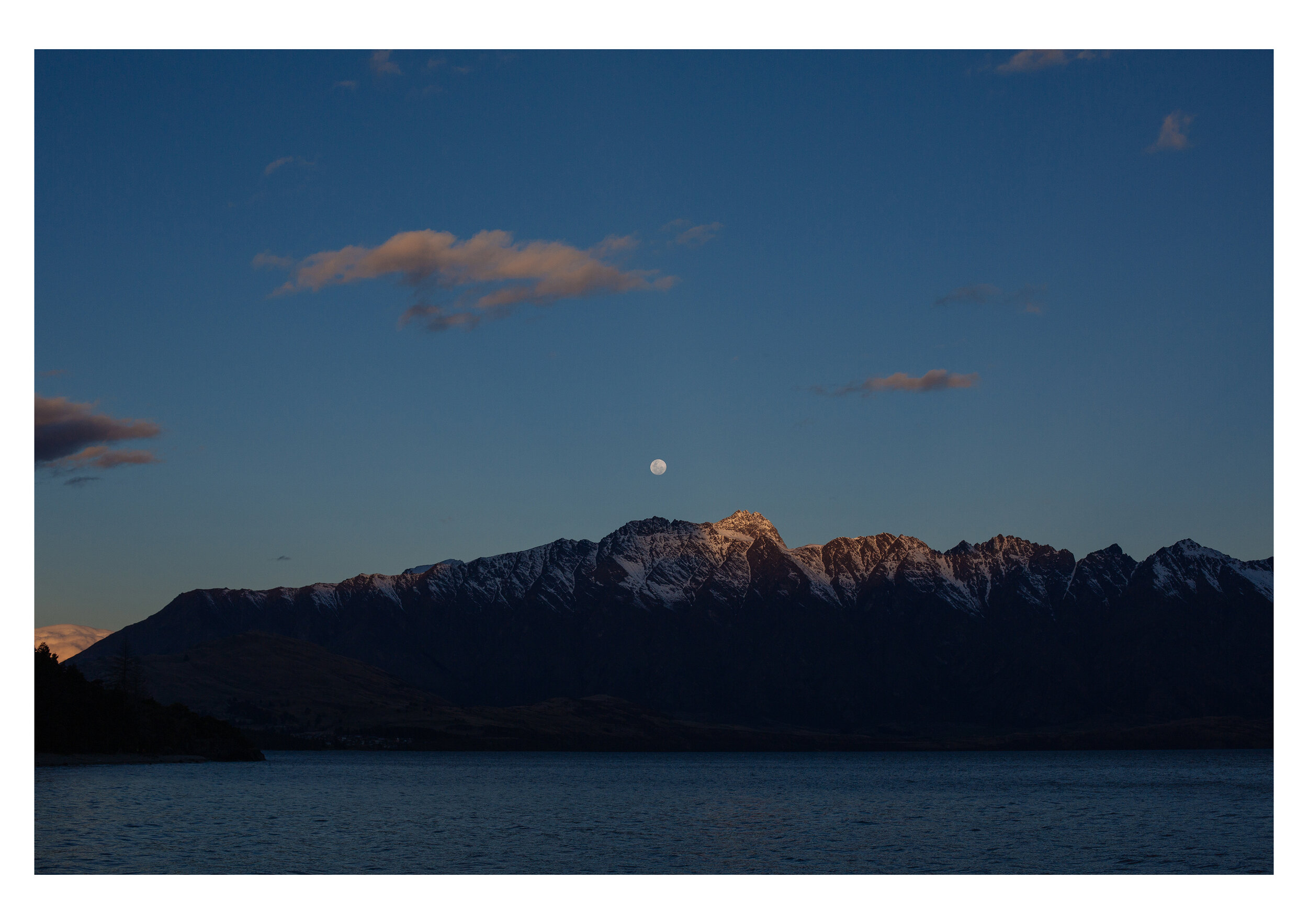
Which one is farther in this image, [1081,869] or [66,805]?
[66,805]

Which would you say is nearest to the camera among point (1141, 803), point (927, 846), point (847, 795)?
point (927, 846)

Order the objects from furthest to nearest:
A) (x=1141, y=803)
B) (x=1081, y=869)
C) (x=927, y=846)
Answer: (x=1141, y=803) → (x=927, y=846) → (x=1081, y=869)

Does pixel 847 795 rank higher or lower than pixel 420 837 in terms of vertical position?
lower
